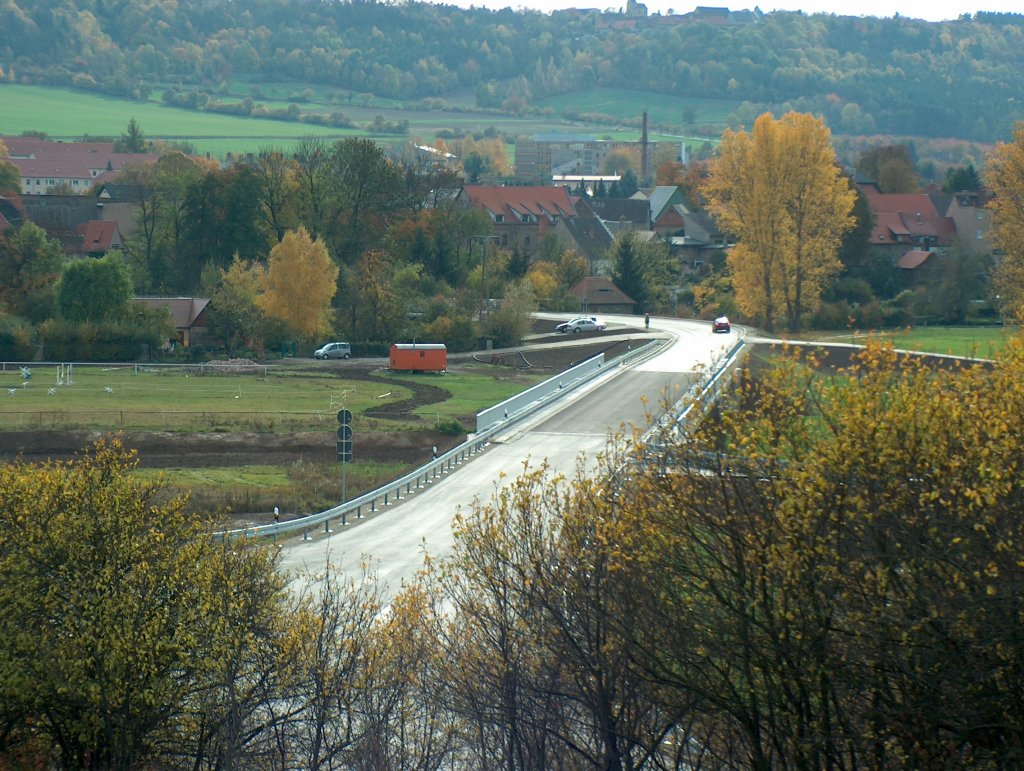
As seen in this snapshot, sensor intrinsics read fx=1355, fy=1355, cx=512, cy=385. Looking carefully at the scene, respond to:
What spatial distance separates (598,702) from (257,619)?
3644 millimetres

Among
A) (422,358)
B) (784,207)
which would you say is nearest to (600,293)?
(784,207)

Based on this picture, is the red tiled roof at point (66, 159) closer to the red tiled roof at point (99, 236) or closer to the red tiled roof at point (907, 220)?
the red tiled roof at point (99, 236)

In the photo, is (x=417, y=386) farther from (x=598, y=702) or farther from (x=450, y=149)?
(x=450, y=149)

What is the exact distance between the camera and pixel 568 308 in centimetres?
7338

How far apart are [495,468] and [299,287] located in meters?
31.0

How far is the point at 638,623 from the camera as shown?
1247cm

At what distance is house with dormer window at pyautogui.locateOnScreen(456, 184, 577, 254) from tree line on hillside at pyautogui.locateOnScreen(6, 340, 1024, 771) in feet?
255

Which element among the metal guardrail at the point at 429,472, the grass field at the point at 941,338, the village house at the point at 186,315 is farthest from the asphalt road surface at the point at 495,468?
the village house at the point at 186,315

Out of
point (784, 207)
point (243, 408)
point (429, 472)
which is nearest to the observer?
point (429, 472)

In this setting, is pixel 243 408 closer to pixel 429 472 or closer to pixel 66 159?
pixel 429 472


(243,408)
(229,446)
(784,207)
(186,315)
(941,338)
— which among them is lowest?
(941,338)

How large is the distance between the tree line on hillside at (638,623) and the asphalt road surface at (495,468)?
1.77 m

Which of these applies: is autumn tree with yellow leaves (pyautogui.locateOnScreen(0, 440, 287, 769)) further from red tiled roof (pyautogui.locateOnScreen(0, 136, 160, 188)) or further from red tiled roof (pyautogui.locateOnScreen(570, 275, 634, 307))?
red tiled roof (pyautogui.locateOnScreen(0, 136, 160, 188))

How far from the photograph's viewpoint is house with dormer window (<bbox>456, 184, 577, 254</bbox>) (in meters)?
95.1
